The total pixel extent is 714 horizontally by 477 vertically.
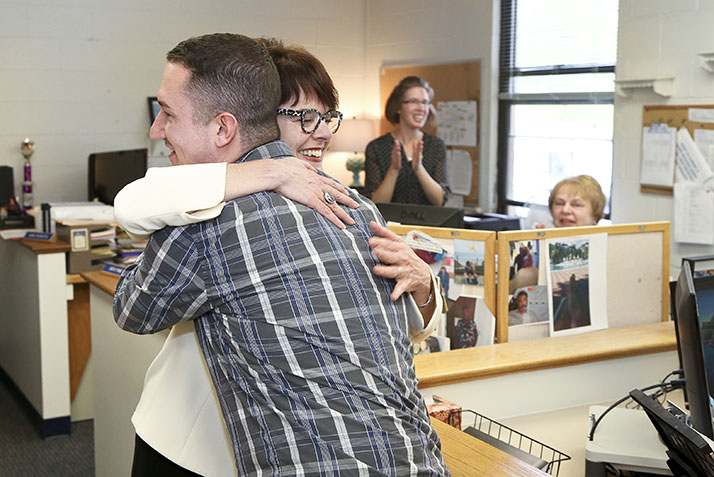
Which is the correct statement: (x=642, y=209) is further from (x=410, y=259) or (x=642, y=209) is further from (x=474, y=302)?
(x=410, y=259)

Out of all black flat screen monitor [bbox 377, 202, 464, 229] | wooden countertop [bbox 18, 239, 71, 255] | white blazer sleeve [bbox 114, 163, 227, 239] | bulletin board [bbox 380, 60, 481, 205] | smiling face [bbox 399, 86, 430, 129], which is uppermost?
bulletin board [bbox 380, 60, 481, 205]

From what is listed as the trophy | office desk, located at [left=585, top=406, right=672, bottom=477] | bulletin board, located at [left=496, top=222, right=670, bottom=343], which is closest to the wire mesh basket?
office desk, located at [left=585, top=406, right=672, bottom=477]

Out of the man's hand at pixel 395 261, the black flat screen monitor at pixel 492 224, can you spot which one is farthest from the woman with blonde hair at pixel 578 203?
the man's hand at pixel 395 261

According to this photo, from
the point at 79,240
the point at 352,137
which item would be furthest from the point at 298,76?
the point at 352,137

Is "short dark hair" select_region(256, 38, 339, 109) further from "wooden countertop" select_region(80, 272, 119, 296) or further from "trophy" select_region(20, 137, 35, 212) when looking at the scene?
"trophy" select_region(20, 137, 35, 212)

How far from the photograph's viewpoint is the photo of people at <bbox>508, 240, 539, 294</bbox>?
2.21 meters

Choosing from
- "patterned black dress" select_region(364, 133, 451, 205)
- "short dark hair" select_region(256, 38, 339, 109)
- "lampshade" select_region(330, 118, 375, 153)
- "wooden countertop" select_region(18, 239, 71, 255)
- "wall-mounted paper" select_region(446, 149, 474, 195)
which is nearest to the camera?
"short dark hair" select_region(256, 38, 339, 109)

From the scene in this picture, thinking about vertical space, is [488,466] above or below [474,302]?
below

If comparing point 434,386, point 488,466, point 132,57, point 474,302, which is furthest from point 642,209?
point 132,57

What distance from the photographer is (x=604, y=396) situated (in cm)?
217

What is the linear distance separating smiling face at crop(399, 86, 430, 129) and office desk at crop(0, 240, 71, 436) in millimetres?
1807

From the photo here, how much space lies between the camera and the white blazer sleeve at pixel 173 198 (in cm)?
108

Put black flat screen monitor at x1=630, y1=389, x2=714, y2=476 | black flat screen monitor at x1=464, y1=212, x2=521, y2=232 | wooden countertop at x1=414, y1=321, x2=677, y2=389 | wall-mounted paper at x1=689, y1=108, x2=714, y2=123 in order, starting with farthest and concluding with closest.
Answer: wall-mounted paper at x1=689, y1=108, x2=714, y2=123 < black flat screen monitor at x1=464, y1=212, x2=521, y2=232 < wooden countertop at x1=414, y1=321, x2=677, y2=389 < black flat screen monitor at x1=630, y1=389, x2=714, y2=476

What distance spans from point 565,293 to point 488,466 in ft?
3.29
